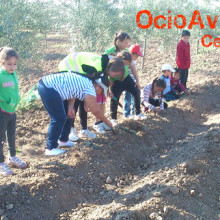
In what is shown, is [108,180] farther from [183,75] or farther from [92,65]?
[183,75]

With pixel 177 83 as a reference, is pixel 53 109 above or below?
above

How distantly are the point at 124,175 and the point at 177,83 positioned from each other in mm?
3526

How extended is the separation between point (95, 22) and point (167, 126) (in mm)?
3781

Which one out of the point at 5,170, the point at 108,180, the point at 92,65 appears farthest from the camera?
the point at 92,65

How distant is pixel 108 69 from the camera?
12.8ft

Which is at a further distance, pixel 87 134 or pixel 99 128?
pixel 99 128

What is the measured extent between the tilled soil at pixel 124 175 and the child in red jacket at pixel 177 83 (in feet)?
3.68

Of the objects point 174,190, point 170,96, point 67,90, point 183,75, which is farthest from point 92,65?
point 183,75

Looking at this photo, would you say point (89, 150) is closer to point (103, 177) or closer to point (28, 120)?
point (103, 177)

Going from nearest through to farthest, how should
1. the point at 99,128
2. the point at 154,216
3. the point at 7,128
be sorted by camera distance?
the point at 154,216 → the point at 7,128 → the point at 99,128

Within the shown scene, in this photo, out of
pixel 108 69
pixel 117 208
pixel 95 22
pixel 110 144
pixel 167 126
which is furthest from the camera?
pixel 95 22

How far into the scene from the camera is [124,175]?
13.7 ft

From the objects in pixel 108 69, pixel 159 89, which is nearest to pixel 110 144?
pixel 108 69

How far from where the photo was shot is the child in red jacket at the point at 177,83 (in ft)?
22.5
